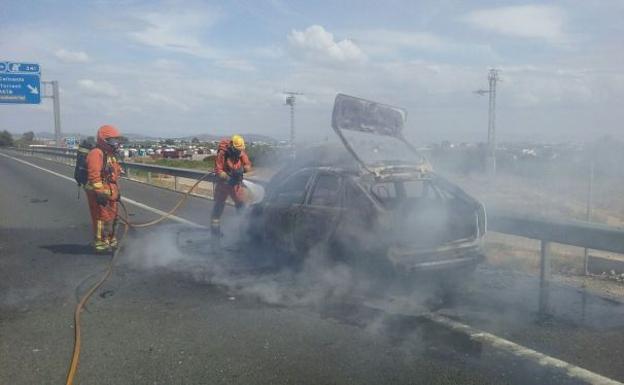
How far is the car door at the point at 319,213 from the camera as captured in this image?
6.03 metres

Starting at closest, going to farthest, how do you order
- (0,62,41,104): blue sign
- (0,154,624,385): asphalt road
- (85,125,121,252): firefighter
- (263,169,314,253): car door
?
1. (0,154,624,385): asphalt road
2. (263,169,314,253): car door
3. (85,125,121,252): firefighter
4. (0,62,41,104): blue sign

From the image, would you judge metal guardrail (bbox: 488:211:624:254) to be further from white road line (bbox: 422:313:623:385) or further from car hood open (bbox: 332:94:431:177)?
white road line (bbox: 422:313:623:385)

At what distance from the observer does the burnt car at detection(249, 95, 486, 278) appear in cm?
549

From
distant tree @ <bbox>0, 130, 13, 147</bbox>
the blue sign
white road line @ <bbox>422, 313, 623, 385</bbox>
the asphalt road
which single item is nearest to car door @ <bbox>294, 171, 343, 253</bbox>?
the asphalt road

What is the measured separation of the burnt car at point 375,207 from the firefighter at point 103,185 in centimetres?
237

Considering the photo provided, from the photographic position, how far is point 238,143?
8.20 meters

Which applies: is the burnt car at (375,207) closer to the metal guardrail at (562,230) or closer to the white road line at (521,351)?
the metal guardrail at (562,230)

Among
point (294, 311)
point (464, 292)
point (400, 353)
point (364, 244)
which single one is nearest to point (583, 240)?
point (464, 292)

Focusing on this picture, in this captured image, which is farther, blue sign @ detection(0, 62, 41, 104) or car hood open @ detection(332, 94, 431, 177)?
blue sign @ detection(0, 62, 41, 104)

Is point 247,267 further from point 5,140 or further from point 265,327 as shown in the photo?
point 5,140

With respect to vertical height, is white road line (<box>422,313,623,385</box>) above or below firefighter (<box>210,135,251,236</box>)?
below

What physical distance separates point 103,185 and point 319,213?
3.30m

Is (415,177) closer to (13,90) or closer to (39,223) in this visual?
(39,223)

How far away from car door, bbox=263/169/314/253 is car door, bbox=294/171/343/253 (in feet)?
0.43
